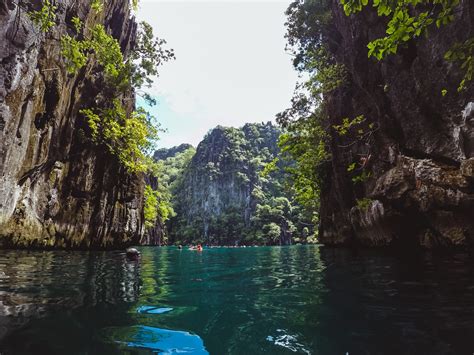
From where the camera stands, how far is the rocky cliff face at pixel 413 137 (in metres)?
10.2

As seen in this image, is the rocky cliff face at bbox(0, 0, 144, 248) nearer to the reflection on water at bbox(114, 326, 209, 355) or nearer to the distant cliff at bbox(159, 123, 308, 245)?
the reflection on water at bbox(114, 326, 209, 355)

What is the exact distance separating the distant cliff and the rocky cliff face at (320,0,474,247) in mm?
73140

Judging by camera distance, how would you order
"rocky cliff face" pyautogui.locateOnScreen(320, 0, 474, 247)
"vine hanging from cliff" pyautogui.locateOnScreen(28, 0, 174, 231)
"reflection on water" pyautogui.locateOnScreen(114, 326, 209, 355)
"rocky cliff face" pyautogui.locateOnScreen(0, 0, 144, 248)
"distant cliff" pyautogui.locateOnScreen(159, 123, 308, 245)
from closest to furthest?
"reflection on water" pyautogui.locateOnScreen(114, 326, 209, 355) < "rocky cliff face" pyautogui.locateOnScreen(0, 0, 144, 248) < "rocky cliff face" pyautogui.locateOnScreen(320, 0, 474, 247) < "vine hanging from cliff" pyautogui.locateOnScreen(28, 0, 174, 231) < "distant cliff" pyautogui.locateOnScreen(159, 123, 308, 245)

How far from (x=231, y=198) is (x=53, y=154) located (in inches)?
3792

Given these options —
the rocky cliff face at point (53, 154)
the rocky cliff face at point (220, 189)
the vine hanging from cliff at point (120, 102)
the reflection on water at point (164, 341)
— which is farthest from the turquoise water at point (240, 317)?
the rocky cliff face at point (220, 189)

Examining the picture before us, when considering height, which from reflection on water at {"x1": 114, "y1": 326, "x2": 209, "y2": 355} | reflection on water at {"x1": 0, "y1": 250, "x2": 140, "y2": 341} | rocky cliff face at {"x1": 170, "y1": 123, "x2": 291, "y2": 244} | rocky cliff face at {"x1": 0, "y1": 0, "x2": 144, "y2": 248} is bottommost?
reflection on water at {"x1": 114, "y1": 326, "x2": 209, "y2": 355}

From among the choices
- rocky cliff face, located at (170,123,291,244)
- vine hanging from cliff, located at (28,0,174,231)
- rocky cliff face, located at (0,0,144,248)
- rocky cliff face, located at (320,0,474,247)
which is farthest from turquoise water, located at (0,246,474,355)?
rocky cliff face, located at (170,123,291,244)

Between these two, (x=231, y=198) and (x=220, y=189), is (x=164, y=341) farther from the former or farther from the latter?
(x=220, y=189)

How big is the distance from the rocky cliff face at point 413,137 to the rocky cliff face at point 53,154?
14081mm

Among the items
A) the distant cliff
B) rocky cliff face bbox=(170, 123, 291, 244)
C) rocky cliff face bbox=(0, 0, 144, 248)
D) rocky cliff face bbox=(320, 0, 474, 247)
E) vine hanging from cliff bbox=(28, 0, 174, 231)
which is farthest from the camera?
rocky cliff face bbox=(170, 123, 291, 244)

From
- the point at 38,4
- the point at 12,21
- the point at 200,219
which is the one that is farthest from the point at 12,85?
the point at 200,219

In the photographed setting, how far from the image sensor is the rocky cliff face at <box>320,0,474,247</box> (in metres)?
10.2

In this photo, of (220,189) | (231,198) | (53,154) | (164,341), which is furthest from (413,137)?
(220,189)

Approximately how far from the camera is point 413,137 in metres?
13.0
